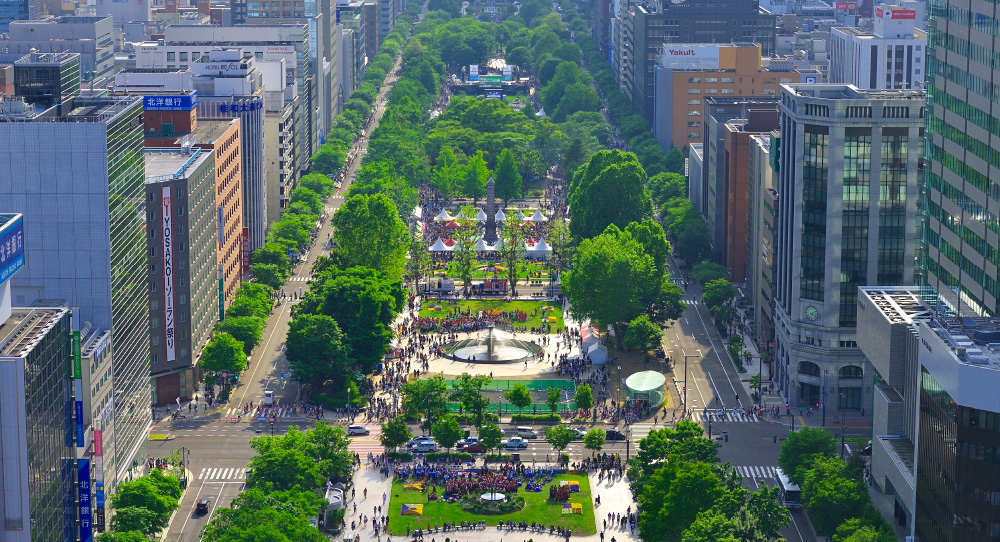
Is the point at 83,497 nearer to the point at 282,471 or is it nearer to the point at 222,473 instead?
the point at 282,471

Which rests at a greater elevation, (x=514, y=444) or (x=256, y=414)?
(x=256, y=414)

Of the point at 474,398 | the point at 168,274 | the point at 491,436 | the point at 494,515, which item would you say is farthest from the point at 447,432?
the point at 168,274

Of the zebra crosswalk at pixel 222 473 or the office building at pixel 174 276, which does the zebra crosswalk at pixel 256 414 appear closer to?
the office building at pixel 174 276

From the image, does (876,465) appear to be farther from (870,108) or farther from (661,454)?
(870,108)

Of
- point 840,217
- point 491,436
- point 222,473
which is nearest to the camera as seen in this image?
point 222,473

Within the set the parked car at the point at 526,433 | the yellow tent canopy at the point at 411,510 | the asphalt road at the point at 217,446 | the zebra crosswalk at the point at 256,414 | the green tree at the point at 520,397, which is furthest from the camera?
the zebra crosswalk at the point at 256,414

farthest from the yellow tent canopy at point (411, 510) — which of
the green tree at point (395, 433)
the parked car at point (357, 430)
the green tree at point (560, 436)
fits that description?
the parked car at point (357, 430)

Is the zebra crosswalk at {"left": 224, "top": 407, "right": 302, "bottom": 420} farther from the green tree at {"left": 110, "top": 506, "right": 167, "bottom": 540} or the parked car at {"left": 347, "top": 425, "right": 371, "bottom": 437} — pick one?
the green tree at {"left": 110, "top": 506, "right": 167, "bottom": 540}

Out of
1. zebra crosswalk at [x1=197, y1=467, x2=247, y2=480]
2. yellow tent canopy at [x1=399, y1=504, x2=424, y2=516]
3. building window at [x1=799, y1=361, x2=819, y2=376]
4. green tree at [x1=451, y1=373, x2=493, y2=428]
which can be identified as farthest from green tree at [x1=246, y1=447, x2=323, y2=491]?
building window at [x1=799, y1=361, x2=819, y2=376]
